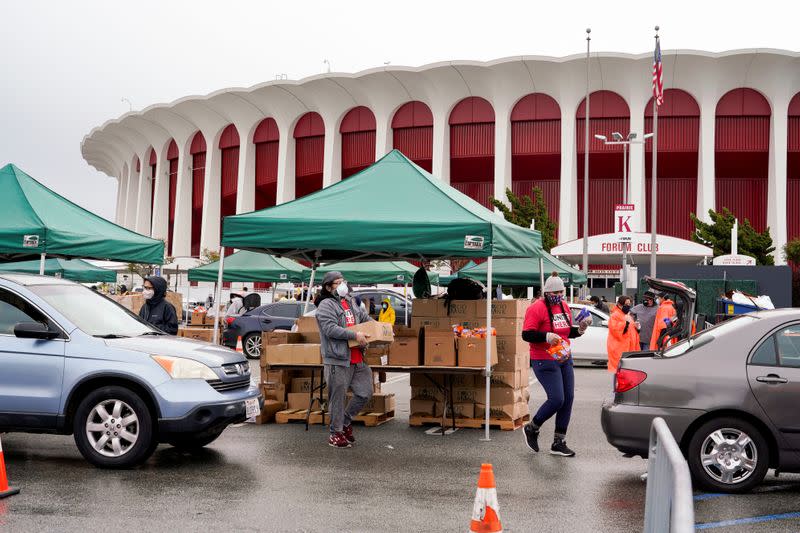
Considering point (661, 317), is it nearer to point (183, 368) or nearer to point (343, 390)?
point (343, 390)

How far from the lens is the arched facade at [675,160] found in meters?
53.9

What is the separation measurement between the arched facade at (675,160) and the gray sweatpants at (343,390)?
4620 cm

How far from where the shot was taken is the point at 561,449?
32.3 ft

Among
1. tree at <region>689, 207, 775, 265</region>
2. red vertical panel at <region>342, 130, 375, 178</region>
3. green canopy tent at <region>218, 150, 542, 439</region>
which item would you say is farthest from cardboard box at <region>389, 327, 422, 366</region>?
red vertical panel at <region>342, 130, 375, 178</region>

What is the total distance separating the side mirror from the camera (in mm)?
8547

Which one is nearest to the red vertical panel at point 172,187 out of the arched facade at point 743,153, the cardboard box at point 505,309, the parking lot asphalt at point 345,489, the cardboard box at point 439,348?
the arched facade at point 743,153

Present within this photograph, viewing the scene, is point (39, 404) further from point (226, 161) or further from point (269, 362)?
point (226, 161)

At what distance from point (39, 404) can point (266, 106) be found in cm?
5426

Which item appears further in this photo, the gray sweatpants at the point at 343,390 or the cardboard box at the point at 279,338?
the cardboard box at the point at 279,338

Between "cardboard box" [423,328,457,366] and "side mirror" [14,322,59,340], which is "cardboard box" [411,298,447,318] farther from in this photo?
"side mirror" [14,322,59,340]

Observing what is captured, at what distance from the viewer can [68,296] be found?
377 inches

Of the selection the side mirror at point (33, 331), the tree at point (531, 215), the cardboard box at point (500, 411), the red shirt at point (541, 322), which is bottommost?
the cardboard box at point (500, 411)

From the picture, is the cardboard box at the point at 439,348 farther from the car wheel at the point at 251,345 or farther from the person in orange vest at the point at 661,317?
the car wheel at the point at 251,345

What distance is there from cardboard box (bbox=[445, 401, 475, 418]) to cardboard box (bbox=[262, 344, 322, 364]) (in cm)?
179
